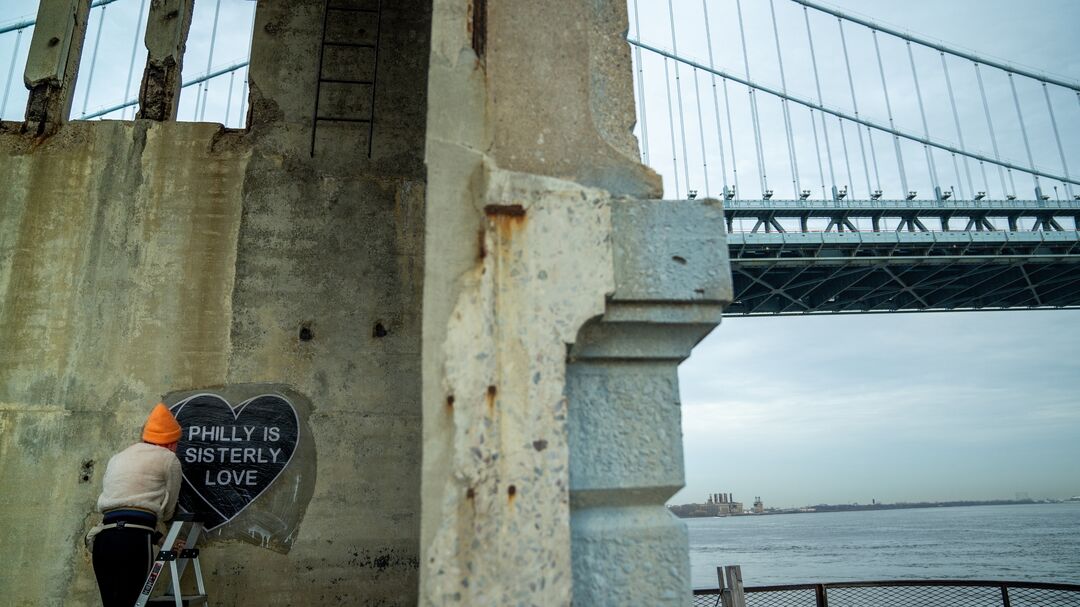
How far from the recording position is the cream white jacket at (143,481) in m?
2.53

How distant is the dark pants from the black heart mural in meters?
0.39

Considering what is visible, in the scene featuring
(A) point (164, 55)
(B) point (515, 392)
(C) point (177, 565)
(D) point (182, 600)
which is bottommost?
(D) point (182, 600)

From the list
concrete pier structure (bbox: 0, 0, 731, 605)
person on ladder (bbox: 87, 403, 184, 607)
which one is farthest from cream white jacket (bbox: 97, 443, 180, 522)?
concrete pier structure (bbox: 0, 0, 731, 605)

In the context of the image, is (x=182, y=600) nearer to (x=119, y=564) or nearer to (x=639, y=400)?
(x=119, y=564)

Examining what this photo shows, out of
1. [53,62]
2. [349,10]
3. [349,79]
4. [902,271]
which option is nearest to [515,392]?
[349,79]

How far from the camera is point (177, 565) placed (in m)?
2.67

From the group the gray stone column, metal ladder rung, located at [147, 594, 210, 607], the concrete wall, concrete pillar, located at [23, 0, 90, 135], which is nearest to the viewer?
the gray stone column

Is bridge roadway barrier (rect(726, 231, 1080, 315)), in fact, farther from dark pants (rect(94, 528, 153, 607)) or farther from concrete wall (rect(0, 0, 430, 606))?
dark pants (rect(94, 528, 153, 607))

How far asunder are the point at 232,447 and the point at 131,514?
506mm

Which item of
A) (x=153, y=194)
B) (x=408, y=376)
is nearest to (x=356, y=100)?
(x=153, y=194)

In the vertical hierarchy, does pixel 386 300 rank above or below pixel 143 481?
above

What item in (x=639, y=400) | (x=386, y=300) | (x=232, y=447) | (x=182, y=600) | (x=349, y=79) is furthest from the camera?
(x=349, y=79)

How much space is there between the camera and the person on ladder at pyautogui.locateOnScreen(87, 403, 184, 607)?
2.50m

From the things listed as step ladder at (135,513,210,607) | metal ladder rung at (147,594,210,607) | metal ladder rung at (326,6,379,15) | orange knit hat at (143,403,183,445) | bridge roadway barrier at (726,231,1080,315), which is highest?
bridge roadway barrier at (726,231,1080,315)
